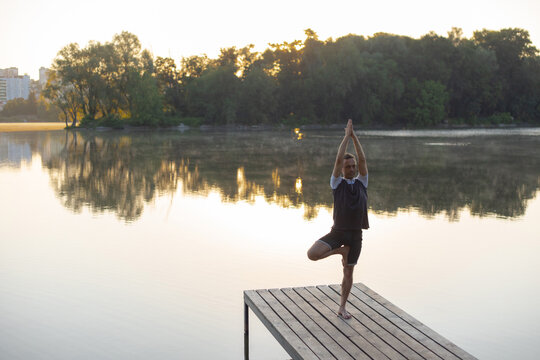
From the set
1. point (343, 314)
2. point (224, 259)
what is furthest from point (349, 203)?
point (224, 259)

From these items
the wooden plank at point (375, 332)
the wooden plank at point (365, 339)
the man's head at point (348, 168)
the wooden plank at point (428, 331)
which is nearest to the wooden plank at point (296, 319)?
the wooden plank at point (365, 339)

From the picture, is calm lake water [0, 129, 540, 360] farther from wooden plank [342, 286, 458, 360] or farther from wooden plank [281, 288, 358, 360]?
wooden plank [342, 286, 458, 360]

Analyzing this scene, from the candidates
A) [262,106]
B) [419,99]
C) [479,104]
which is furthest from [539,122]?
[262,106]

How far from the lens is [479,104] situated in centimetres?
8100

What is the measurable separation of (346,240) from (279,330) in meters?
1.02

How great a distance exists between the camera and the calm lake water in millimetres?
5926

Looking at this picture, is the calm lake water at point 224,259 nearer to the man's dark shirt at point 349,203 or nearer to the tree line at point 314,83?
the man's dark shirt at point 349,203

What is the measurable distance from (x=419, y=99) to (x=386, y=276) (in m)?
72.1

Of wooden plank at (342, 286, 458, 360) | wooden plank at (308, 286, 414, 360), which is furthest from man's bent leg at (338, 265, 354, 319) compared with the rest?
wooden plank at (342, 286, 458, 360)

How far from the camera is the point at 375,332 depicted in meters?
4.79

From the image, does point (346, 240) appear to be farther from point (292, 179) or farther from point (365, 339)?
point (292, 179)

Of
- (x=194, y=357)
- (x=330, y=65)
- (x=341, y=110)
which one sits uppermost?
(x=330, y=65)

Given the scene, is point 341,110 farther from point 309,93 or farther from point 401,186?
point 401,186

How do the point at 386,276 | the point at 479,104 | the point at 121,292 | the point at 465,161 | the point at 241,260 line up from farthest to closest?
the point at 479,104 → the point at 465,161 → the point at 241,260 → the point at 386,276 → the point at 121,292
